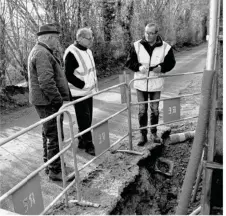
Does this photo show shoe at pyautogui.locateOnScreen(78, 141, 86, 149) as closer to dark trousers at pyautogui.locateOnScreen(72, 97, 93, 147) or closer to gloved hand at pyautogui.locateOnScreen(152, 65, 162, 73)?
dark trousers at pyautogui.locateOnScreen(72, 97, 93, 147)

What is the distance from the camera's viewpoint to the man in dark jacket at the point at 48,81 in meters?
3.66

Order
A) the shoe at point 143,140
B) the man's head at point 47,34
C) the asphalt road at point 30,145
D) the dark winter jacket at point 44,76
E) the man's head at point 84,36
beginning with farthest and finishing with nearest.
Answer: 1. the shoe at point 143,140
2. the man's head at point 84,36
3. the asphalt road at point 30,145
4. the man's head at point 47,34
5. the dark winter jacket at point 44,76

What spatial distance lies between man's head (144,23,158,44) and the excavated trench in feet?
6.24

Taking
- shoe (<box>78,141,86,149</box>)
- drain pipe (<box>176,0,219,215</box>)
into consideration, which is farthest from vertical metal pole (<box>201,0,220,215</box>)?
shoe (<box>78,141,86,149</box>)

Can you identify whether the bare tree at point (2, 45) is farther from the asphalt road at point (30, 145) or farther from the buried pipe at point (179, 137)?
the buried pipe at point (179, 137)

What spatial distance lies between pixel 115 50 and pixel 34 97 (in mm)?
11263

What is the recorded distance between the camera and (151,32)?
A: 4398mm

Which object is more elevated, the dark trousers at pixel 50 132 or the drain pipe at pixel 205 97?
the drain pipe at pixel 205 97

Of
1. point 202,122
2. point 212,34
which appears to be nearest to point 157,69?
point 212,34

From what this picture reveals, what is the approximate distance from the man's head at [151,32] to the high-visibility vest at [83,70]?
101 cm

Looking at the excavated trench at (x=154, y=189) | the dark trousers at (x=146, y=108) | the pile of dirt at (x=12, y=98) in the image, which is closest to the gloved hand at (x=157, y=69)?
the dark trousers at (x=146, y=108)

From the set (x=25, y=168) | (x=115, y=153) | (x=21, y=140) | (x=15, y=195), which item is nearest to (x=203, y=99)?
(x=15, y=195)

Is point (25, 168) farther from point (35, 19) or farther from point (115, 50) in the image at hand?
point (115, 50)

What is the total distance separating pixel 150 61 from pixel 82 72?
116 cm
